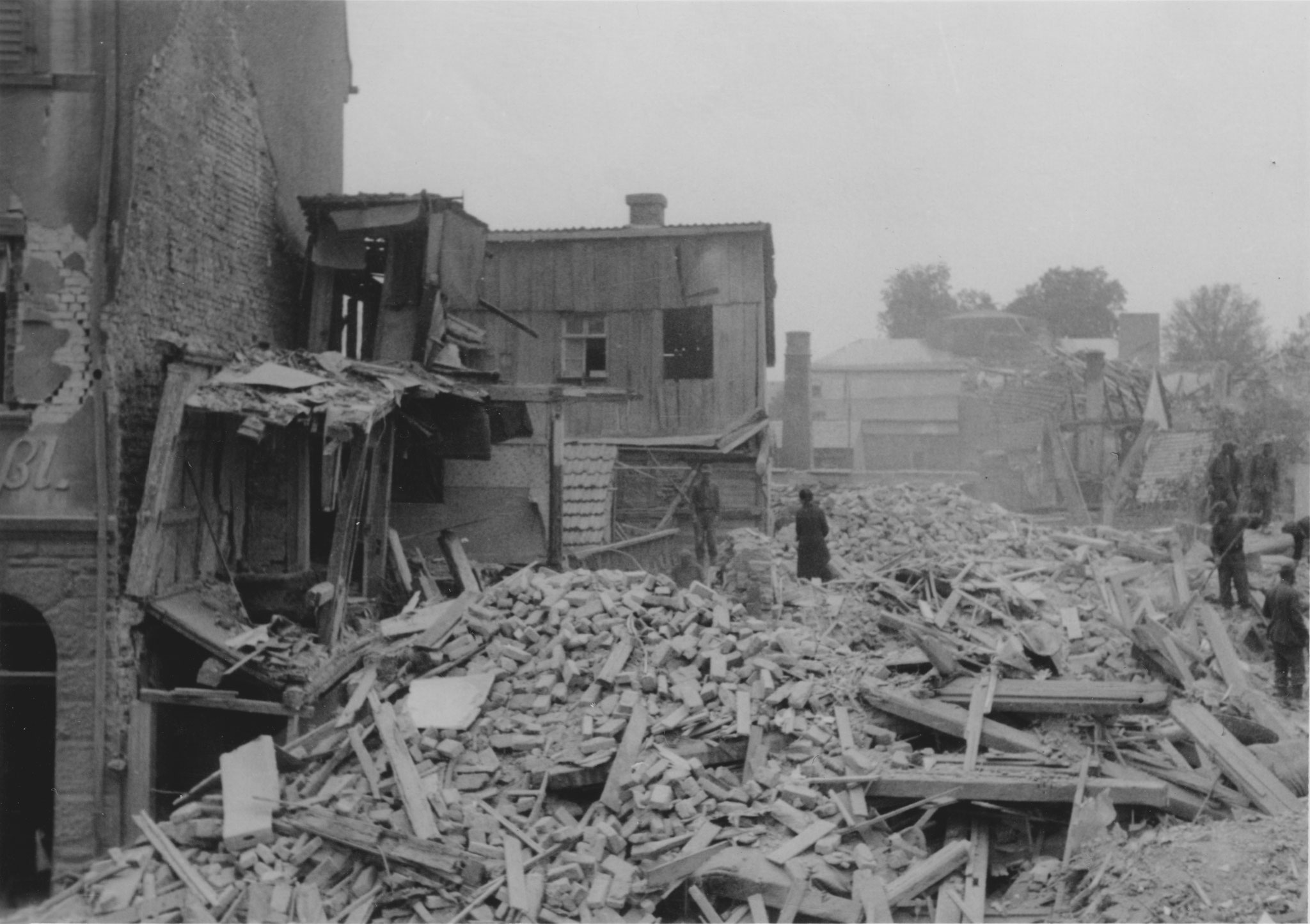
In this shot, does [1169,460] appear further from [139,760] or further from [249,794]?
[139,760]

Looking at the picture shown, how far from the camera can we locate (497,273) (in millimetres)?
20594

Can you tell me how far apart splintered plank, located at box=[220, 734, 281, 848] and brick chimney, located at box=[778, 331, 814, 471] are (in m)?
27.4

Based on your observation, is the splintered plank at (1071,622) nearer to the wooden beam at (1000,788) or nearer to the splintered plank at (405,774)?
the wooden beam at (1000,788)

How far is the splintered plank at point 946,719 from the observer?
30.3ft

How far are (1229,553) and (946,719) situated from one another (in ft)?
20.1

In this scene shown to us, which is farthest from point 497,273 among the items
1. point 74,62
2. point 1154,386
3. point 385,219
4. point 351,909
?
point 1154,386

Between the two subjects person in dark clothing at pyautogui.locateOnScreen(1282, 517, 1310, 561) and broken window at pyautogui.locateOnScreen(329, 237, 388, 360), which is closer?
person in dark clothing at pyautogui.locateOnScreen(1282, 517, 1310, 561)

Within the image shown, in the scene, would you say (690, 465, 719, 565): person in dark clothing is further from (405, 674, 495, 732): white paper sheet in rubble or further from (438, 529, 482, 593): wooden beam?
(405, 674, 495, 732): white paper sheet in rubble

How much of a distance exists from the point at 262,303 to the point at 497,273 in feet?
23.7

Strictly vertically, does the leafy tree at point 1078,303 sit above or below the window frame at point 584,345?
above

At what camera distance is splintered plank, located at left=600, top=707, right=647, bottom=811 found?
865cm

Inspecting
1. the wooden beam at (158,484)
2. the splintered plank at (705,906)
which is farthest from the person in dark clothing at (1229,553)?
the wooden beam at (158,484)

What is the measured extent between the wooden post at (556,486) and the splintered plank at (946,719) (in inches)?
251

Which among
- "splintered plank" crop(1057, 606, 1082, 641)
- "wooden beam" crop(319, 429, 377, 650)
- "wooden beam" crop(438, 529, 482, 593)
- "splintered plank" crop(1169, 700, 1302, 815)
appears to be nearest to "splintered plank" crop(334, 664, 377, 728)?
"wooden beam" crop(319, 429, 377, 650)
